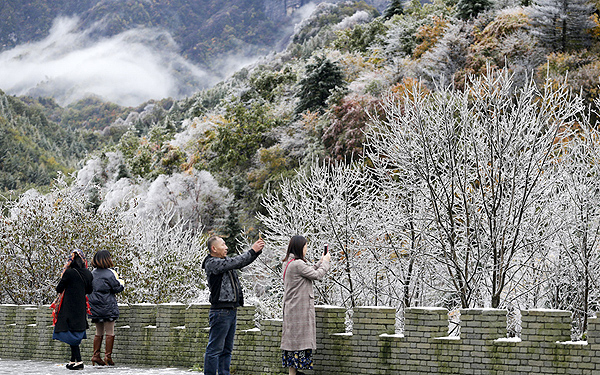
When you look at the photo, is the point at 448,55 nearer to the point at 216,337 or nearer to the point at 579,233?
the point at 579,233

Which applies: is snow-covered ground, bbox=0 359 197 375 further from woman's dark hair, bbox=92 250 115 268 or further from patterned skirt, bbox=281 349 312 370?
patterned skirt, bbox=281 349 312 370

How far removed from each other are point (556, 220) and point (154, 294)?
454 inches

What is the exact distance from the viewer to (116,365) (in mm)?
10055

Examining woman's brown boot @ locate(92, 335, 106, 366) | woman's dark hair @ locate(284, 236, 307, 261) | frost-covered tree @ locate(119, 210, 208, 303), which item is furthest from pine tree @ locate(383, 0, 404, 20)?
woman's dark hair @ locate(284, 236, 307, 261)

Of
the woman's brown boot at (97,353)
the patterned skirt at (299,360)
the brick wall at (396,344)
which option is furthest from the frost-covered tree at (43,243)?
the patterned skirt at (299,360)

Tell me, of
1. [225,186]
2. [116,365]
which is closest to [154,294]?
[116,365]

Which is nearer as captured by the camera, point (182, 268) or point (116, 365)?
point (116, 365)

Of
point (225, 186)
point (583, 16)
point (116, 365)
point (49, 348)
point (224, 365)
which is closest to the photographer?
point (224, 365)

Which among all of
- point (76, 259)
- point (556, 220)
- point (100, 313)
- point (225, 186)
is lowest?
point (100, 313)

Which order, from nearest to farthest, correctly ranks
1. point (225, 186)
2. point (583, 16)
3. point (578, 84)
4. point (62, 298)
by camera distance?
point (62, 298), point (578, 84), point (583, 16), point (225, 186)

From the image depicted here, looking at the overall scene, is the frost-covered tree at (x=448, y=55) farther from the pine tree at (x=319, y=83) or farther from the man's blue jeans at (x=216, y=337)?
the man's blue jeans at (x=216, y=337)

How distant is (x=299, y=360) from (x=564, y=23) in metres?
29.5

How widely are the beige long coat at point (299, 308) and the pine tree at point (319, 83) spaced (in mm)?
32551

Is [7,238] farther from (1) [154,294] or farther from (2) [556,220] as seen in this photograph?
Result: (2) [556,220]
